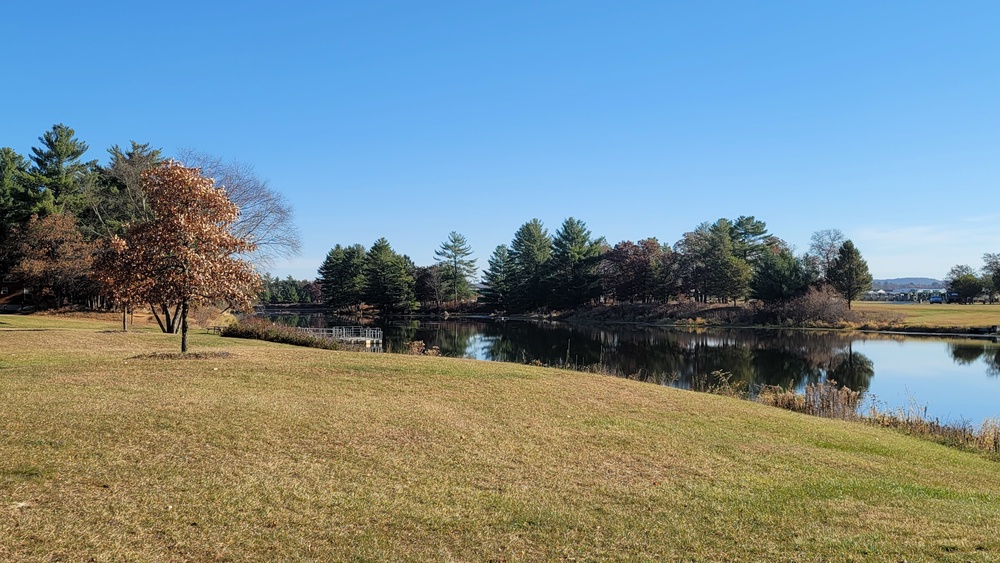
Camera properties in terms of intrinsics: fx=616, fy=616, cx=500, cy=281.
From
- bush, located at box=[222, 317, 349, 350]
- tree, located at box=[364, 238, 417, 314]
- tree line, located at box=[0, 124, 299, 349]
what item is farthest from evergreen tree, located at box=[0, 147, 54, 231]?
tree, located at box=[364, 238, 417, 314]

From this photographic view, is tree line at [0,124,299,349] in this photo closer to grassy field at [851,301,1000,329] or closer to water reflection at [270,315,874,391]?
water reflection at [270,315,874,391]

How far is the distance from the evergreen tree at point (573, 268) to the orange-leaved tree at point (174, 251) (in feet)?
205

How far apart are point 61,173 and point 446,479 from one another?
54566mm

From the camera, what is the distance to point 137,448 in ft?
24.0

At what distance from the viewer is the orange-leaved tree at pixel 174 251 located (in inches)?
631

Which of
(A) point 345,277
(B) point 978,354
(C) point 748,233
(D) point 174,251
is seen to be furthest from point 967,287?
(D) point 174,251

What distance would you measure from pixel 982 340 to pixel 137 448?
51722 mm

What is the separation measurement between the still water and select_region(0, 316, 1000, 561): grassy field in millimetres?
10994

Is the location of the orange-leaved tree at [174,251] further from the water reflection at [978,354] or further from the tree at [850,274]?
the tree at [850,274]

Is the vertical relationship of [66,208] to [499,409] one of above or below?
above

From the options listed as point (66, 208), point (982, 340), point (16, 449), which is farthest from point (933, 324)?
point (66, 208)

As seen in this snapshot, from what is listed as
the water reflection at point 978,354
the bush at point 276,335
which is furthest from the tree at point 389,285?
the water reflection at point 978,354

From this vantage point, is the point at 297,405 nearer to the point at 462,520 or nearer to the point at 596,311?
the point at 462,520

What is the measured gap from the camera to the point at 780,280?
59969 millimetres
